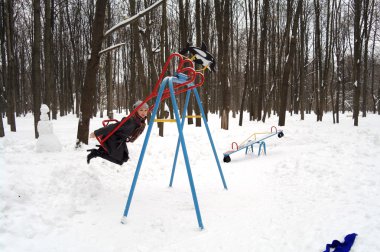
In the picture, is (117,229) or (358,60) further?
(358,60)

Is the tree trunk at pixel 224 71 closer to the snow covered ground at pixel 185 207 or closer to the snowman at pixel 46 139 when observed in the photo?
the snow covered ground at pixel 185 207

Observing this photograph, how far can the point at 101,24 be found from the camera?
6113 millimetres

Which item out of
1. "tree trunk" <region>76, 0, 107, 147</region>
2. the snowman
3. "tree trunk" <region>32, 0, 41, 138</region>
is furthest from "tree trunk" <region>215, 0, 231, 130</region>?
the snowman

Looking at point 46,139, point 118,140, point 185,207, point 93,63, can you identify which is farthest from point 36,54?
point 185,207

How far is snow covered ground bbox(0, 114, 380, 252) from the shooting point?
3.04 meters

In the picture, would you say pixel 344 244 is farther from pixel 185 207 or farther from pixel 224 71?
pixel 224 71

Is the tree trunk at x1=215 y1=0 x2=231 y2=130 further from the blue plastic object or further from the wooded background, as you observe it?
the blue plastic object

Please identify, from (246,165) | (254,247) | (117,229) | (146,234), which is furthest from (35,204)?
(246,165)

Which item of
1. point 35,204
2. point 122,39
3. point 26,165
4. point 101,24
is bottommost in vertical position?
point 35,204

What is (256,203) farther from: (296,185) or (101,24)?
(101,24)

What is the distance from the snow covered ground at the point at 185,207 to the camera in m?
3.04

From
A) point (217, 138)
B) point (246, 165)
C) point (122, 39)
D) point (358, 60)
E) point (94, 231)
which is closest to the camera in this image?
point (94, 231)

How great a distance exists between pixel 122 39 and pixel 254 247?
85.5ft

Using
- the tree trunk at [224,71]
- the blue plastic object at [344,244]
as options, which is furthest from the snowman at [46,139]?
the tree trunk at [224,71]
